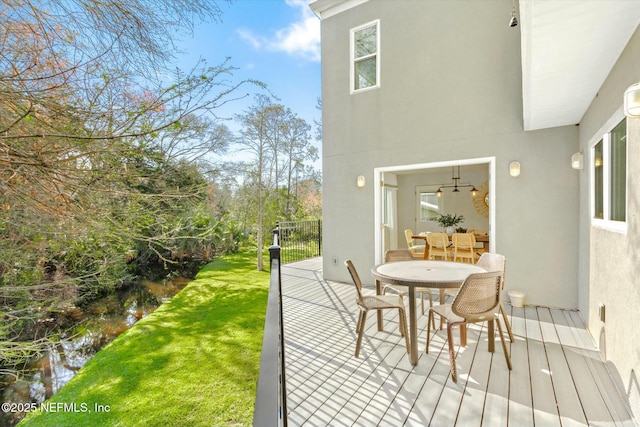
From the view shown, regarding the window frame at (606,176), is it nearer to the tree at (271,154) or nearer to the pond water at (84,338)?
the pond water at (84,338)

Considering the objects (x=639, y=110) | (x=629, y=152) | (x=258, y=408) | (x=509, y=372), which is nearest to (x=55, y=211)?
(x=258, y=408)

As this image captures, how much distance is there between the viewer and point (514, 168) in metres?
4.74

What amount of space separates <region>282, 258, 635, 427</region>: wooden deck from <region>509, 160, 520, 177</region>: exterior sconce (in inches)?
82.8

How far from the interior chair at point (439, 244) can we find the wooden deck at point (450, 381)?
2136 mm

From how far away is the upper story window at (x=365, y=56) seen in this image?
6102mm

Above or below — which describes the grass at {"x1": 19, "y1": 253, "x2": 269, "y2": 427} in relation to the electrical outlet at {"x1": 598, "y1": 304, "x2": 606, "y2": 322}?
below

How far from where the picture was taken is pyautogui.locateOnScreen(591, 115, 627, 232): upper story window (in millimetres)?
2674

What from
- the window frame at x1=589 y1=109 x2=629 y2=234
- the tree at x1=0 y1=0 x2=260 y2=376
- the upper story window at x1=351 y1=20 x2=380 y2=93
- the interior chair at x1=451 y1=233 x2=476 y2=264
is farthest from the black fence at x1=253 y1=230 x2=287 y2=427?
the upper story window at x1=351 y1=20 x2=380 y2=93

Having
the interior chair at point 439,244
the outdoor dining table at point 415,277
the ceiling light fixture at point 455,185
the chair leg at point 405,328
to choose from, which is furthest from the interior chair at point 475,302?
the ceiling light fixture at point 455,185

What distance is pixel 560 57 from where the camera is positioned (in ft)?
8.33

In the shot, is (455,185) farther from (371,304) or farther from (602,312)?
(371,304)

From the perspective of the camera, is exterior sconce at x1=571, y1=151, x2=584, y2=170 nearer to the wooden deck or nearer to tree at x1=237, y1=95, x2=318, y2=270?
the wooden deck

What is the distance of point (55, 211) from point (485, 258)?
430 cm

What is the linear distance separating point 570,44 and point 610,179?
1536 mm
